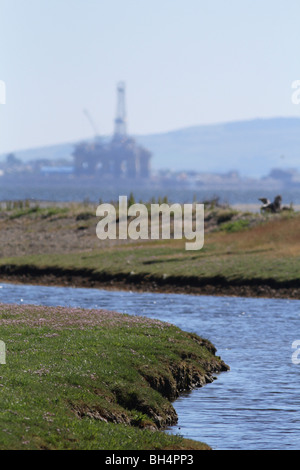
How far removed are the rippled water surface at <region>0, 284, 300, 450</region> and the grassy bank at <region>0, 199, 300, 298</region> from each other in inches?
107

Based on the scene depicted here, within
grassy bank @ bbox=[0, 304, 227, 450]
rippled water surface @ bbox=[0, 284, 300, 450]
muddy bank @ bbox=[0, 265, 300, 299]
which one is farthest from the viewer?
muddy bank @ bbox=[0, 265, 300, 299]

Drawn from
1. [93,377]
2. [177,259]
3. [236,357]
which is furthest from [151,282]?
[93,377]

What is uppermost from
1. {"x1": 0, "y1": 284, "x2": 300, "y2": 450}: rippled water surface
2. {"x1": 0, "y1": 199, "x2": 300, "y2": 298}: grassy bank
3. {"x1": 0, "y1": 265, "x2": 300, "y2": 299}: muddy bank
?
{"x1": 0, "y1": 199, "x2": 300, "y2": 298}: grassy bank

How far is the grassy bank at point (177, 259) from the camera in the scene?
171 feet

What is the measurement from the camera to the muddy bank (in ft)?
165

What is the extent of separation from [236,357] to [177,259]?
2894 centimetres

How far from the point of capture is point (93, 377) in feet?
74.3

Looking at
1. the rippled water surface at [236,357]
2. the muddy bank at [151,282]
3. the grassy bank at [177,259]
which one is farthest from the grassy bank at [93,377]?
the grassy bank at [177,259]

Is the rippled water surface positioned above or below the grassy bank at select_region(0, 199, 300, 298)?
below

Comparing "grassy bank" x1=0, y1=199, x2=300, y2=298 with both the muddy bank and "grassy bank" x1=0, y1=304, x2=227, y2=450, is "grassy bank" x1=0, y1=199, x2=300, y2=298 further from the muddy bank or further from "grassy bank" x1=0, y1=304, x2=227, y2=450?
"grassy bank" x1=0, y1=304, x2=227, y2=450

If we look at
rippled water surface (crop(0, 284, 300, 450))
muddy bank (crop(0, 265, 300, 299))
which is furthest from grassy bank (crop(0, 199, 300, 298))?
rippled water surface (crop(0, 284, 300, 450))
